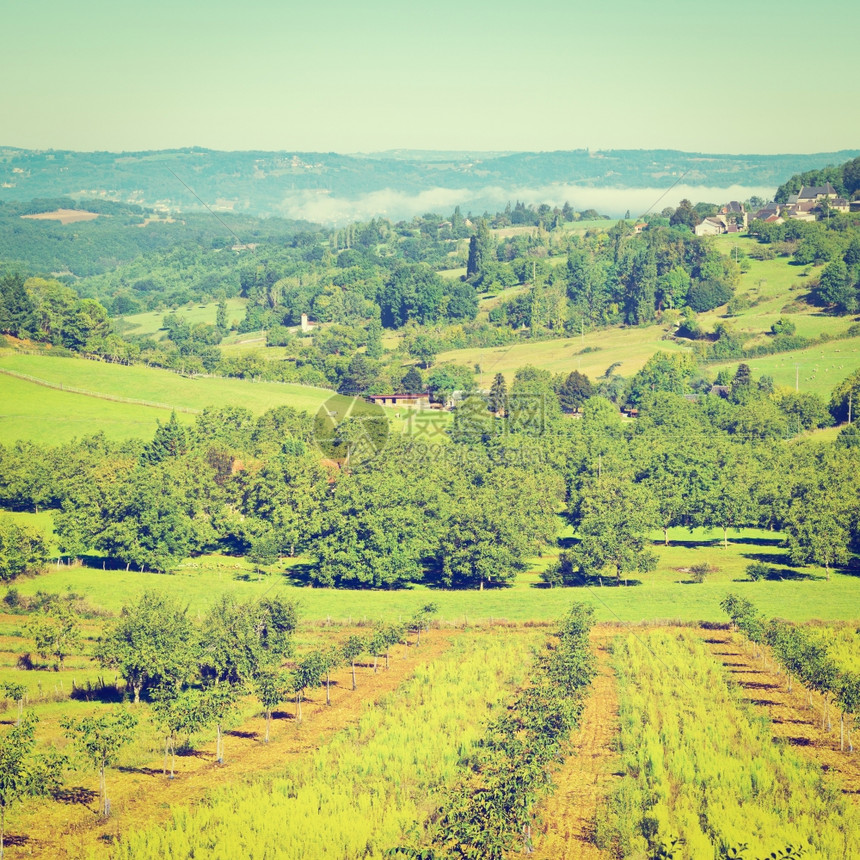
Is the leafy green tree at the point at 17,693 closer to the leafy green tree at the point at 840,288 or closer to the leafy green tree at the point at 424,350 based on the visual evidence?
the leafy green tree at the point at 424,350

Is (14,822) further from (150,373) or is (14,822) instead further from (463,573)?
(150,373)

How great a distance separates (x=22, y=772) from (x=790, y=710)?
98.6 feet

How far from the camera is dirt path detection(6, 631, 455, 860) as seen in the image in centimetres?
3381

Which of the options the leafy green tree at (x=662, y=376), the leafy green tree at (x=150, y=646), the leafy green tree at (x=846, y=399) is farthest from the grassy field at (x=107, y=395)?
the leafy green tree at (x=846, y=399)

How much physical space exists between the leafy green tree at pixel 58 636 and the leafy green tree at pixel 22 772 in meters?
13.1

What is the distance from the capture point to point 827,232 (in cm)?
16238

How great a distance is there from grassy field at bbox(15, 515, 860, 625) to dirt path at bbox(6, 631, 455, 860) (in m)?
12.2

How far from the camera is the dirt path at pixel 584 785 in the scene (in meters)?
33.5

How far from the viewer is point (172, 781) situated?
38.4m

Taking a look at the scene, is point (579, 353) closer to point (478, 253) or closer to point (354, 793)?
point (478, 253)

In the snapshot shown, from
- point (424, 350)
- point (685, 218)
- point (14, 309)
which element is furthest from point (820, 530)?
point (685, 218)

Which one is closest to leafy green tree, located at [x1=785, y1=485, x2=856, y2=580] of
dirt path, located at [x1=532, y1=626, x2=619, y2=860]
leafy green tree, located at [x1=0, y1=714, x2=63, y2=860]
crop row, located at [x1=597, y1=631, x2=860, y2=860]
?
crop row, located at [x1=597, y1=631, x2=860, y2=860]

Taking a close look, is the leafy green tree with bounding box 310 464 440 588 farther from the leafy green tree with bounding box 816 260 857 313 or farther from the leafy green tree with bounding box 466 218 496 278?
the leafy green tree with bounding box 466 218 496 278

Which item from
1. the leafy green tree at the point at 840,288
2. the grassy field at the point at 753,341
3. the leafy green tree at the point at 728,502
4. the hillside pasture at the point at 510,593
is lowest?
the hillside pasture at the point at 510,593
